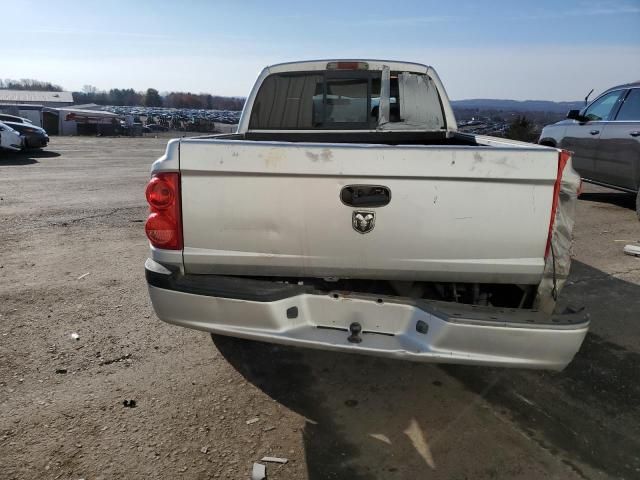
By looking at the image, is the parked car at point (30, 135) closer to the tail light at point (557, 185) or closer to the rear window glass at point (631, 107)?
the rear window glass at point (631, 107)

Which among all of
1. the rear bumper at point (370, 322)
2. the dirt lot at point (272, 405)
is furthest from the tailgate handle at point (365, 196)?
the dirt lot at point (272, 405)

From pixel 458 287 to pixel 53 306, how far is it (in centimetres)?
349

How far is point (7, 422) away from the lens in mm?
2777

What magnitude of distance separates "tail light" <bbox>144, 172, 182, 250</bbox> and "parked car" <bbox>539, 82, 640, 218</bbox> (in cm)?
738

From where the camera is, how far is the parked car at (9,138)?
16422 millimetres

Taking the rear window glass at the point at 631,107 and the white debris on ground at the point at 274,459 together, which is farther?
the rear window glass at the point at 631,107

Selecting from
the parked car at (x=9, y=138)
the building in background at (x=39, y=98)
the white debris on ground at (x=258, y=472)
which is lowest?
the white debris on ground at (x=258, y=472)

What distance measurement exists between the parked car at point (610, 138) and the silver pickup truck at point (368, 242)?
20.5 ft

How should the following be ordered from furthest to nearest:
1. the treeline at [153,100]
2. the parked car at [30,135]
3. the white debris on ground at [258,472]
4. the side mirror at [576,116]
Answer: the treeline at [153,100] → the parked car at [30,135] → the side mirror at [576,116] → the white debris on ground at [258,472]

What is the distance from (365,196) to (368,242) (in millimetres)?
237

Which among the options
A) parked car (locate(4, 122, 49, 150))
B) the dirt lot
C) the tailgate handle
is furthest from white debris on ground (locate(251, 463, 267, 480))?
parked car (locate(4, 122, 49, 150))

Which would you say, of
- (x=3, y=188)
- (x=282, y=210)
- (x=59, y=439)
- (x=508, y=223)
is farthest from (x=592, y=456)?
(x=3, y=188)

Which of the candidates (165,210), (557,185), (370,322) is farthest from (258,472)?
(557,185)

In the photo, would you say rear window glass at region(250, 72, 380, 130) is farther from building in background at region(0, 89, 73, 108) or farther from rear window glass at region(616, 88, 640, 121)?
building in background at region(0, 89, 73, 108)
